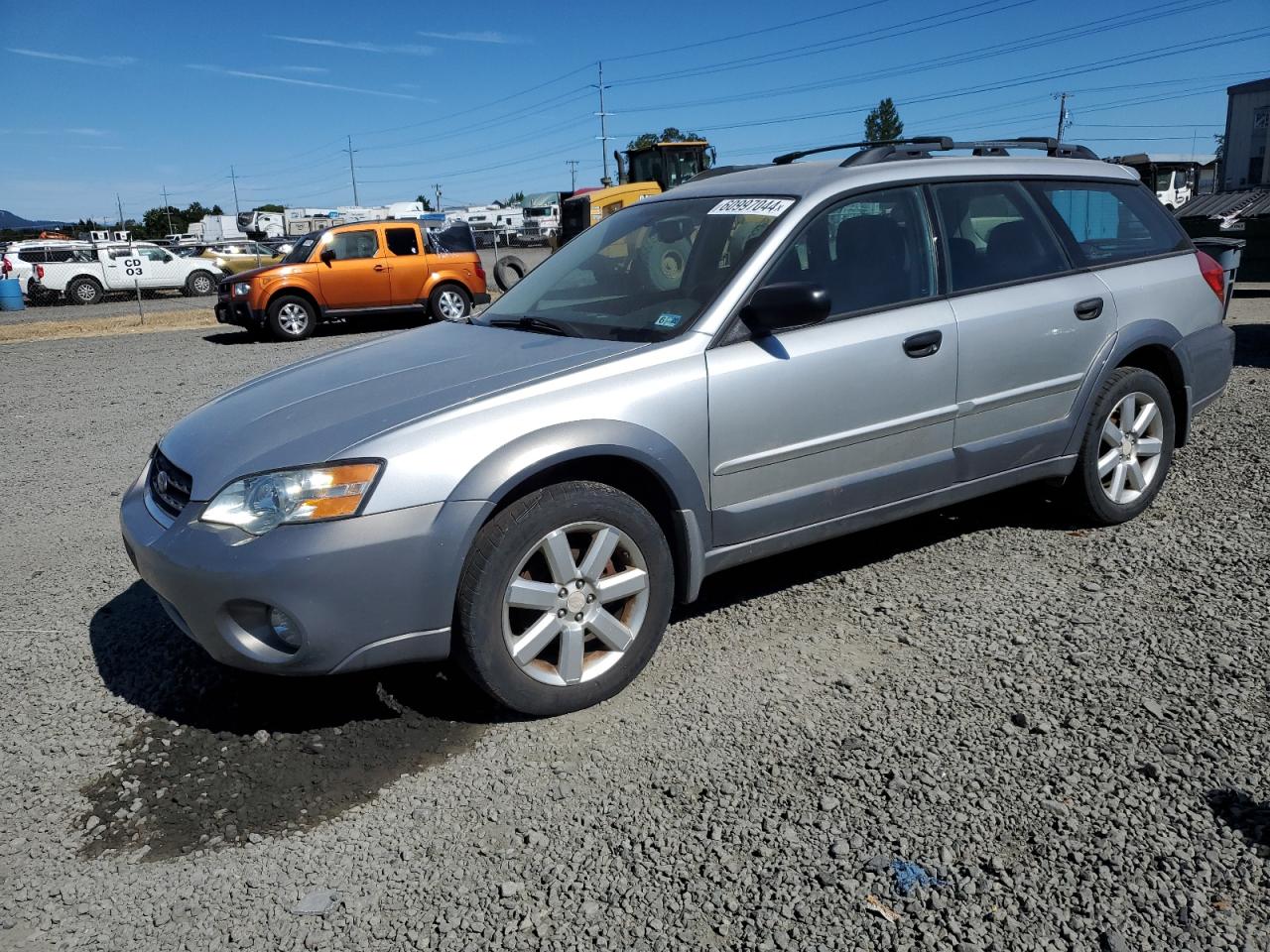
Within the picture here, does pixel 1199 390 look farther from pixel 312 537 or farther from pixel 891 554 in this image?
pixel 312 537

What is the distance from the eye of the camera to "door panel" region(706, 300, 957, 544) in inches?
137

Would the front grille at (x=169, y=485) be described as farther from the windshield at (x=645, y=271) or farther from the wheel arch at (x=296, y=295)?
the wheel arch at (x=296, y=295)

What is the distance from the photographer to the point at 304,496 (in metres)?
2.91

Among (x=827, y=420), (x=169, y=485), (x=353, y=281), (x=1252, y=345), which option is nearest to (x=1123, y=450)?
(x=827, y=420)

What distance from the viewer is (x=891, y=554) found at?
460 centimetres

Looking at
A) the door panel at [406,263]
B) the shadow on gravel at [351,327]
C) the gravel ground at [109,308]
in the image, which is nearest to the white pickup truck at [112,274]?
the gravel ground at [109,308]

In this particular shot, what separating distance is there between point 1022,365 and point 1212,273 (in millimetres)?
1604

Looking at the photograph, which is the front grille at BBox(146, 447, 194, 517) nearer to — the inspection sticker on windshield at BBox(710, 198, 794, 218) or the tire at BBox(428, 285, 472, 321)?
the inspection sticker on windshield at BBox(710, 198, 794, 218)

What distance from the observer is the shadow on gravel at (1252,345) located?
9031mm

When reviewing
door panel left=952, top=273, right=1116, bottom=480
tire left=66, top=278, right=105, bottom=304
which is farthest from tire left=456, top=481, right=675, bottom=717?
tire left=66, top=278, right=105, bottom=304

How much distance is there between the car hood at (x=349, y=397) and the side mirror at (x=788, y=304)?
454 mm

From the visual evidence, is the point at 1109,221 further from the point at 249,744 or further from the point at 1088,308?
the point at 249,744

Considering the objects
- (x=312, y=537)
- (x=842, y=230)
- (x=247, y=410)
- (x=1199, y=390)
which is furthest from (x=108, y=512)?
(x=1199, y=390)

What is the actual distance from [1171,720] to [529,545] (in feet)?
6.65
